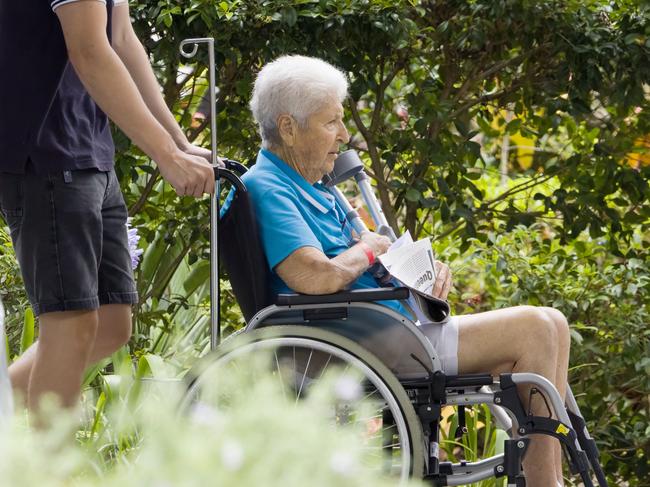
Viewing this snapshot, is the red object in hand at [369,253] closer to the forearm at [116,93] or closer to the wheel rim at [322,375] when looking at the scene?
the wheel rim at [322,375]

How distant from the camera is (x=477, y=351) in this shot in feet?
8.77

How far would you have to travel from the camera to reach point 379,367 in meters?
2.43

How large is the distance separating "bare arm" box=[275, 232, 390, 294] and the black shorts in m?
0.46

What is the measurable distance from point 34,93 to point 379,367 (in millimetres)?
946

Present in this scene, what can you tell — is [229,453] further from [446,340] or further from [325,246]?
[325,246]

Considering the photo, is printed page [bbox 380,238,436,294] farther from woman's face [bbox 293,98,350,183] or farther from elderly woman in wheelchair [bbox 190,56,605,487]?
woman's face [bbox 293,98,350,183]

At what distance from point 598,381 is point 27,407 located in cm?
223

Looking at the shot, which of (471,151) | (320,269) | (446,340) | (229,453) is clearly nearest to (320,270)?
(320,269)

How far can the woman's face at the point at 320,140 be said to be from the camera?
2.84m

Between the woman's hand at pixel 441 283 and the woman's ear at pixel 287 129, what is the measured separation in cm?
50

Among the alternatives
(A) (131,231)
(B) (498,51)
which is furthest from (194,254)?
(B) (498,51)

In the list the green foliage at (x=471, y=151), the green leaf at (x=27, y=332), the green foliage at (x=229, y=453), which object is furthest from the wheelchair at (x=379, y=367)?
the green foliage at (x=229, y=453)

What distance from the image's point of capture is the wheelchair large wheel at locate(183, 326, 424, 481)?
2.40 meters

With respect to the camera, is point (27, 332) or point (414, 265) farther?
point (27, 332)
